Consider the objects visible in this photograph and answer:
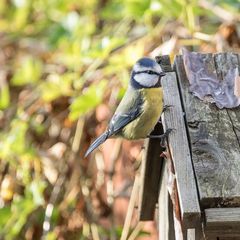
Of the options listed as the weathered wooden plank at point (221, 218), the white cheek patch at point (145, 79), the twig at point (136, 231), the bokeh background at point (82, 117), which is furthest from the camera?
the bokeh background at point (82, 117)

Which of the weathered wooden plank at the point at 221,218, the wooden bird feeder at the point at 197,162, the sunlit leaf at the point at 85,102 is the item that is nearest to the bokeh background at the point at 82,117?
the sunlit leaf at the point at 85,102

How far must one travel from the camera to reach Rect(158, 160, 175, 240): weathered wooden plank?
7.55 feet

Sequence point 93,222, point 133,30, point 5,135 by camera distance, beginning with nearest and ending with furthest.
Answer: point 93,222, point 5,135, point 133,30

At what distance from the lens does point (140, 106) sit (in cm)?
A: 241

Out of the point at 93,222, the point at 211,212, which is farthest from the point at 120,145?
the point at 211,212

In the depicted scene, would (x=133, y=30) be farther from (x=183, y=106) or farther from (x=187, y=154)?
(x=187, y=154)

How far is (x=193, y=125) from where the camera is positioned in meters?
1.95

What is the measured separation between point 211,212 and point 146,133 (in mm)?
799

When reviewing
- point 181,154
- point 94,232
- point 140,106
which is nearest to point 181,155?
point 181,154

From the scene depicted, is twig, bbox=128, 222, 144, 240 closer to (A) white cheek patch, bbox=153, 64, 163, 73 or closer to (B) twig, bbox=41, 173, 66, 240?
(B) twig, bbox=41, 173, 66, 240

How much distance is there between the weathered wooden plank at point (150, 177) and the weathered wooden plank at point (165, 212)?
4 centimetres

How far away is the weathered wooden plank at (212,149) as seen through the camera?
1.61 meters

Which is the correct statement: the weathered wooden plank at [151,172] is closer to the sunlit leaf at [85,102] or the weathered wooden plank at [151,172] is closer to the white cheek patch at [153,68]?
the white cheek patch at [153,68]

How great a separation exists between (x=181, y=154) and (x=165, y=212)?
1.94 ft
